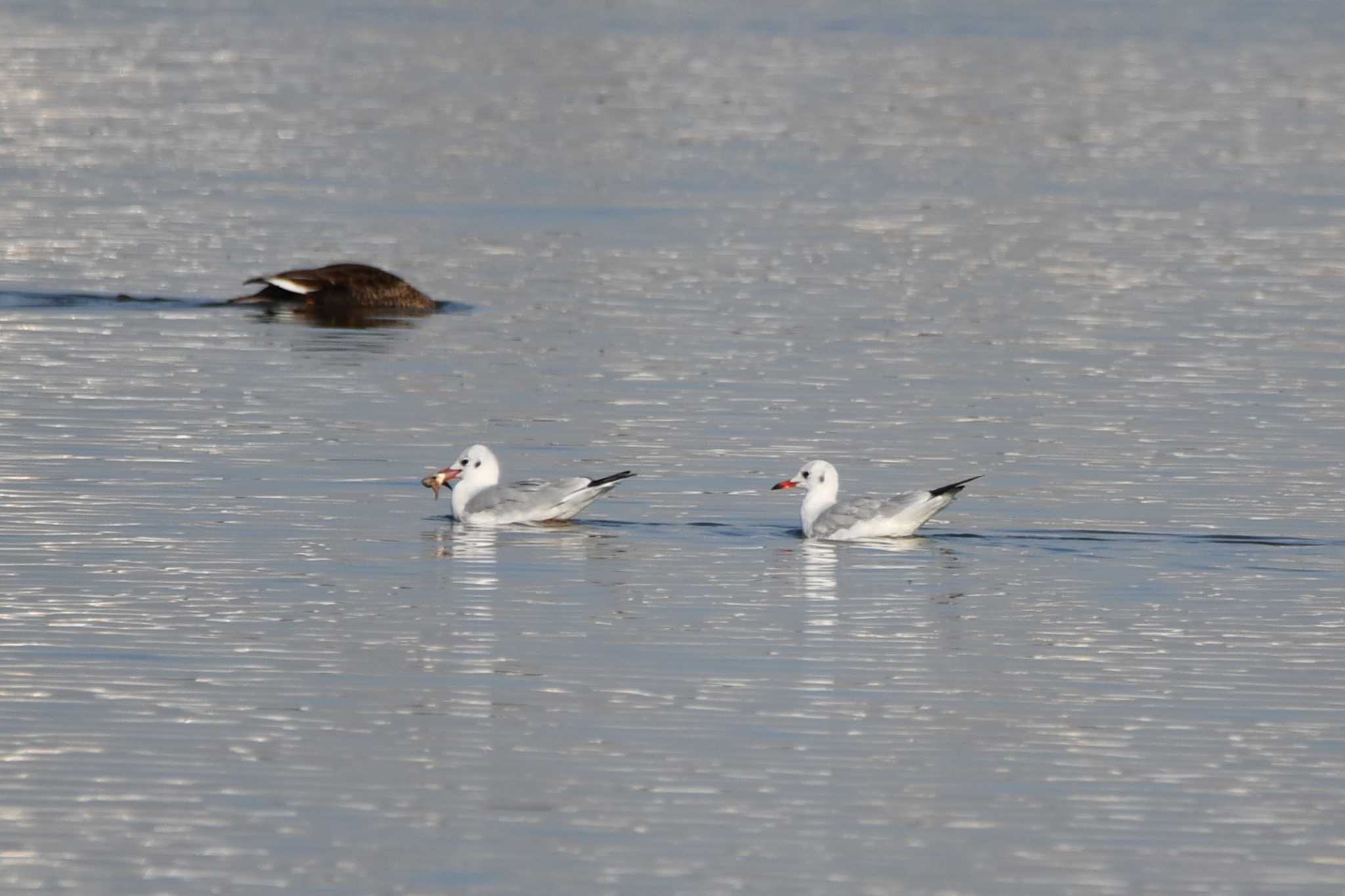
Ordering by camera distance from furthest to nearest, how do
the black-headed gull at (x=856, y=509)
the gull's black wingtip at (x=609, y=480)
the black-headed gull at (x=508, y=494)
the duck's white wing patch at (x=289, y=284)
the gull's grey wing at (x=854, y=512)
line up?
the duck's white wing patch at (x=289, y=284) → the black-headed gull at (x=508, y=494) → the gull's black wingtip at (x=609, y=480) → the gull's grey wing at (x=854, y=512) → the black-headed gull at (x=856, y=509)

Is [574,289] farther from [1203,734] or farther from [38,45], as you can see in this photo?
[38,45]

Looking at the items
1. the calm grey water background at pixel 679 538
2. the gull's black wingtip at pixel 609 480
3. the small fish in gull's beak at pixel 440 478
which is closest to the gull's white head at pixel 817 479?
the calm grey water background at pixel 679 538

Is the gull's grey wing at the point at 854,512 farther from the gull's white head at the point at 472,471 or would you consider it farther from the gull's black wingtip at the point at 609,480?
the gull's white head at the point at 472,471

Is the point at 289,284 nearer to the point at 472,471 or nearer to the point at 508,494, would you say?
the point at 472,471

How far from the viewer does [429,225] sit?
122 ft

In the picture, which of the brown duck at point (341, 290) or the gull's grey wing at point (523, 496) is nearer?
the gull's grey wing at point (523, 496)

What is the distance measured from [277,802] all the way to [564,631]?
3.34 meters

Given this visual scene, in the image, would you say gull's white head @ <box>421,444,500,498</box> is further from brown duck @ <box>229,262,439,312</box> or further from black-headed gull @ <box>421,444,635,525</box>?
brown duck @ <box>229,262,439,312</box>

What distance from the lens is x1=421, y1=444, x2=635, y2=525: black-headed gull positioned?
57.9ft

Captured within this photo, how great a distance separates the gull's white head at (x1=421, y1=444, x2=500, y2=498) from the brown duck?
11415 mm

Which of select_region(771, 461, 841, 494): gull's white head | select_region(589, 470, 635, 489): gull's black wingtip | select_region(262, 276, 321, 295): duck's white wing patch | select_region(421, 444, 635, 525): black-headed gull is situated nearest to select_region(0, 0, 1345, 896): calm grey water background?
select_region(421, 444, 635, 525): black-headed gull

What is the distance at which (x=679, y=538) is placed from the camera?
17.2 meters

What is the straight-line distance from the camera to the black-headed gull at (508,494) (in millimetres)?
17656

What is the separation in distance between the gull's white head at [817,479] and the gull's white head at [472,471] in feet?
6.42
